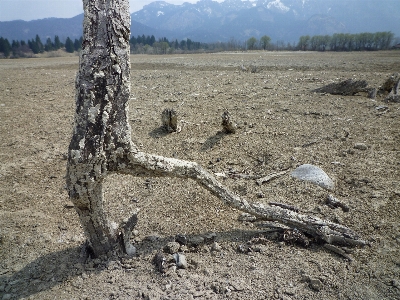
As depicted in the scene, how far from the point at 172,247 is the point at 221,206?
1.28m

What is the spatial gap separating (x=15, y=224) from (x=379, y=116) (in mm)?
8661

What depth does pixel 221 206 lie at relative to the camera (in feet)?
14.8

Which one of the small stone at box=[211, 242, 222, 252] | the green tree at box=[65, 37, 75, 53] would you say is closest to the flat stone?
the small stone at box=[211, 242, 222, 252]

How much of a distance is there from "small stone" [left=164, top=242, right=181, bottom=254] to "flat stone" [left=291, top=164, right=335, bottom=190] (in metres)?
2.64

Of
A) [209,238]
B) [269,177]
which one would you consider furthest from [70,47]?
[209,238]

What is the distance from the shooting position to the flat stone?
476 cm

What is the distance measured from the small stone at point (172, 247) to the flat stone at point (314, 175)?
2641mm

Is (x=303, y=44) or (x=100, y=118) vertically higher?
(x=303, y=44)

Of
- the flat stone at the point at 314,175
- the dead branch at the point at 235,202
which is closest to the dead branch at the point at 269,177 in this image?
the flat stone at the point at 314,175

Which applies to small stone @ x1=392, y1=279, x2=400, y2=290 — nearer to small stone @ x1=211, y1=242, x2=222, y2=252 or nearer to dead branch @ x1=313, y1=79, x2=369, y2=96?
small stone @ x1=211, y1=242, x2=222, y2=252

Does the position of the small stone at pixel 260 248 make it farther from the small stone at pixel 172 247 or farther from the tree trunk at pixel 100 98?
the tree trunk at pixel 100 98

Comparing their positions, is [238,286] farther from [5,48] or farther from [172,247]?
[5,48]

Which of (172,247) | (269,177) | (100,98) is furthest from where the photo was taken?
(269,177)

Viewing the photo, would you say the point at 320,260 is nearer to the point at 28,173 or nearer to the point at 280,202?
the point at 280,202
